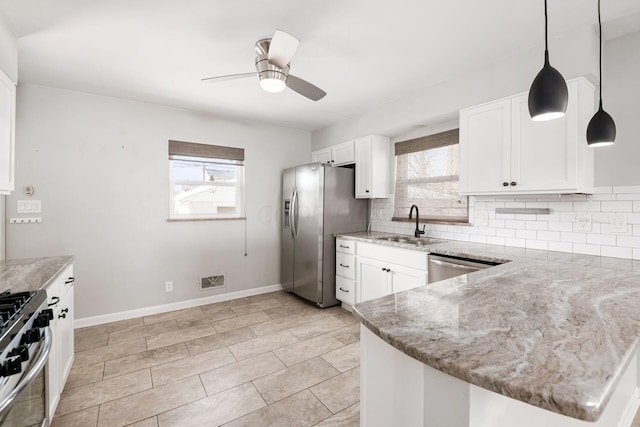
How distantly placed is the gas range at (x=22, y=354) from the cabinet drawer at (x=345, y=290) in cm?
259

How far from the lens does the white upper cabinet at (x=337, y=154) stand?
3.81 m

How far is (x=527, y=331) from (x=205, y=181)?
366 cm

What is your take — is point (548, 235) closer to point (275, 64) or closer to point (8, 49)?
point (275, 64)

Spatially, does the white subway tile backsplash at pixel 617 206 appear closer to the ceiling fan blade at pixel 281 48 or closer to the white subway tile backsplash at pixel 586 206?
the white subway tile backsplash at pixel 586 206

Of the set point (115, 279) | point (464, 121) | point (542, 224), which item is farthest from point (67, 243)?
point (542, 224)

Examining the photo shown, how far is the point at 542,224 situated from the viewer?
235 cm

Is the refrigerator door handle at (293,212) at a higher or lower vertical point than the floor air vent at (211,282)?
higher

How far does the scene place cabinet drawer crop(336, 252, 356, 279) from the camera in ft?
10.9

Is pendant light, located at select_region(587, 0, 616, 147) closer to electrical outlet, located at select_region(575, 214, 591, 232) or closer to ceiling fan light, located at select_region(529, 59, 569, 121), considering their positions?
ceiling fan light, located at select_region(529, 59, 569, 121)

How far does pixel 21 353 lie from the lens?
102 centimetres

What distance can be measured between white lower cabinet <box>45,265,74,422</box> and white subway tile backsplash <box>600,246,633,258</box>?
3.43 metres

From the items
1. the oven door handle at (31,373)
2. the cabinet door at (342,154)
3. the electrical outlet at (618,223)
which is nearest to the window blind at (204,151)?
the cabinet door at (342,154)

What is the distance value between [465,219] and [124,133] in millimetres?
3742

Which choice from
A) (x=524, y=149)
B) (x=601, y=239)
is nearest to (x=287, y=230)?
(x=524, y=149)
